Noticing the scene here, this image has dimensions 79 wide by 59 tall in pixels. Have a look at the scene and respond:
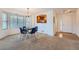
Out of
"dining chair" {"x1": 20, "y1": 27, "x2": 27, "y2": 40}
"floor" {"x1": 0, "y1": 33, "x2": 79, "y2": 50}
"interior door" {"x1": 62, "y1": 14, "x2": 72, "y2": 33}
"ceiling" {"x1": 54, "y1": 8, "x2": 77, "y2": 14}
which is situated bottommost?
"floor" {"x1": 0, "y1": 33, "x2": 79, "y2": 50}

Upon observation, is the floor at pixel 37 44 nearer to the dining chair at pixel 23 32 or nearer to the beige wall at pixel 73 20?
the dining chair at pixel 23 32

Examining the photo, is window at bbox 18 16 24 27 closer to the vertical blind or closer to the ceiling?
the vertical blind

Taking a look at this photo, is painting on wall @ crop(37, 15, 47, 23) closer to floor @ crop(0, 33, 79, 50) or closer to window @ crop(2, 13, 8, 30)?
floor @ crop(0, 33, 79, 50)

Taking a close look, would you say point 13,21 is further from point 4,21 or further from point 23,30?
point 23,30

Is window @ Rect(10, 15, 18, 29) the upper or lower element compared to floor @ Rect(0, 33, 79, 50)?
upper

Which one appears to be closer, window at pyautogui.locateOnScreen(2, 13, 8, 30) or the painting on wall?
window at pyautogui.locateOnScreen(2, 13, 8, 30)

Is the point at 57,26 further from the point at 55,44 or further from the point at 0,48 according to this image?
the point at 0,48

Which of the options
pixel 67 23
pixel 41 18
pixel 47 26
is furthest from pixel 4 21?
pixel 67 23

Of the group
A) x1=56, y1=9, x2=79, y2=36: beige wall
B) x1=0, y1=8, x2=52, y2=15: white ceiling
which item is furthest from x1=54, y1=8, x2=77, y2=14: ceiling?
x1=0, y1=8, x2=52, y2=15: white ceiling

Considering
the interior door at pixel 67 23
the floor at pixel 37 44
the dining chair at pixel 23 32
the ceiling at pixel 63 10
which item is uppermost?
the ceiling at pixel 63 10

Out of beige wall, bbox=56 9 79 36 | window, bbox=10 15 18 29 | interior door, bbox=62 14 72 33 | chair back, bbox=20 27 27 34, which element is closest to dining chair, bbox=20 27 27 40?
chair back, bbox=20 27 27 34

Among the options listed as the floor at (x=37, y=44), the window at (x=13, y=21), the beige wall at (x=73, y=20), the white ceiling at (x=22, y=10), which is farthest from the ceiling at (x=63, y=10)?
the window at (x=13, y=21)
